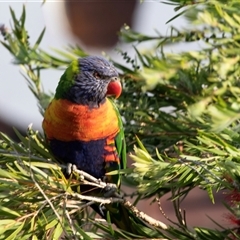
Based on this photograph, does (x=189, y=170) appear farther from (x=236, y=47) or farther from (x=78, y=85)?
(x=78, y=85)

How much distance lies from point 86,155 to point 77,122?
0.31ft

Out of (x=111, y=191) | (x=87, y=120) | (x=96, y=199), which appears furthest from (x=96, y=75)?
(x=96, y=199)

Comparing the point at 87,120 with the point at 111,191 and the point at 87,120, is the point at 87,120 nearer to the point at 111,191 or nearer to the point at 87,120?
the point at 87,120

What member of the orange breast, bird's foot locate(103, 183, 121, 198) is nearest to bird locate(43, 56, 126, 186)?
the orange breast

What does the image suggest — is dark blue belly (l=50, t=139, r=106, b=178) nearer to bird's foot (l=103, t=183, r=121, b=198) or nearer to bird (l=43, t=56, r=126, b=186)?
bird (l=43, t=56, r=126, b=186)

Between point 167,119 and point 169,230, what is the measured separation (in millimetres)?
201

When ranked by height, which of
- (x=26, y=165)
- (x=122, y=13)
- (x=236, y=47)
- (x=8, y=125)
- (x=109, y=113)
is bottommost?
(x=8, y=125)

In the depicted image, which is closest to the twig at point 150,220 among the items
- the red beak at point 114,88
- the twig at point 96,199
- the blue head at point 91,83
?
the twig at point 96,199

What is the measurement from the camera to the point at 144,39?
0.78 metres

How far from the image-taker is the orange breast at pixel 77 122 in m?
1.23

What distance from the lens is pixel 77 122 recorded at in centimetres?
126

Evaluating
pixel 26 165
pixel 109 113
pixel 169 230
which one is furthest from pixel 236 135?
pixel 109 113

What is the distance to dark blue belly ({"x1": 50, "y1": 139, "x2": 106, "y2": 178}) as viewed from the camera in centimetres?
125

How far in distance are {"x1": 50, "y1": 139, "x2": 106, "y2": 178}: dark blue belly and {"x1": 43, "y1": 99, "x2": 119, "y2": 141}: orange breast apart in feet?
0.06
